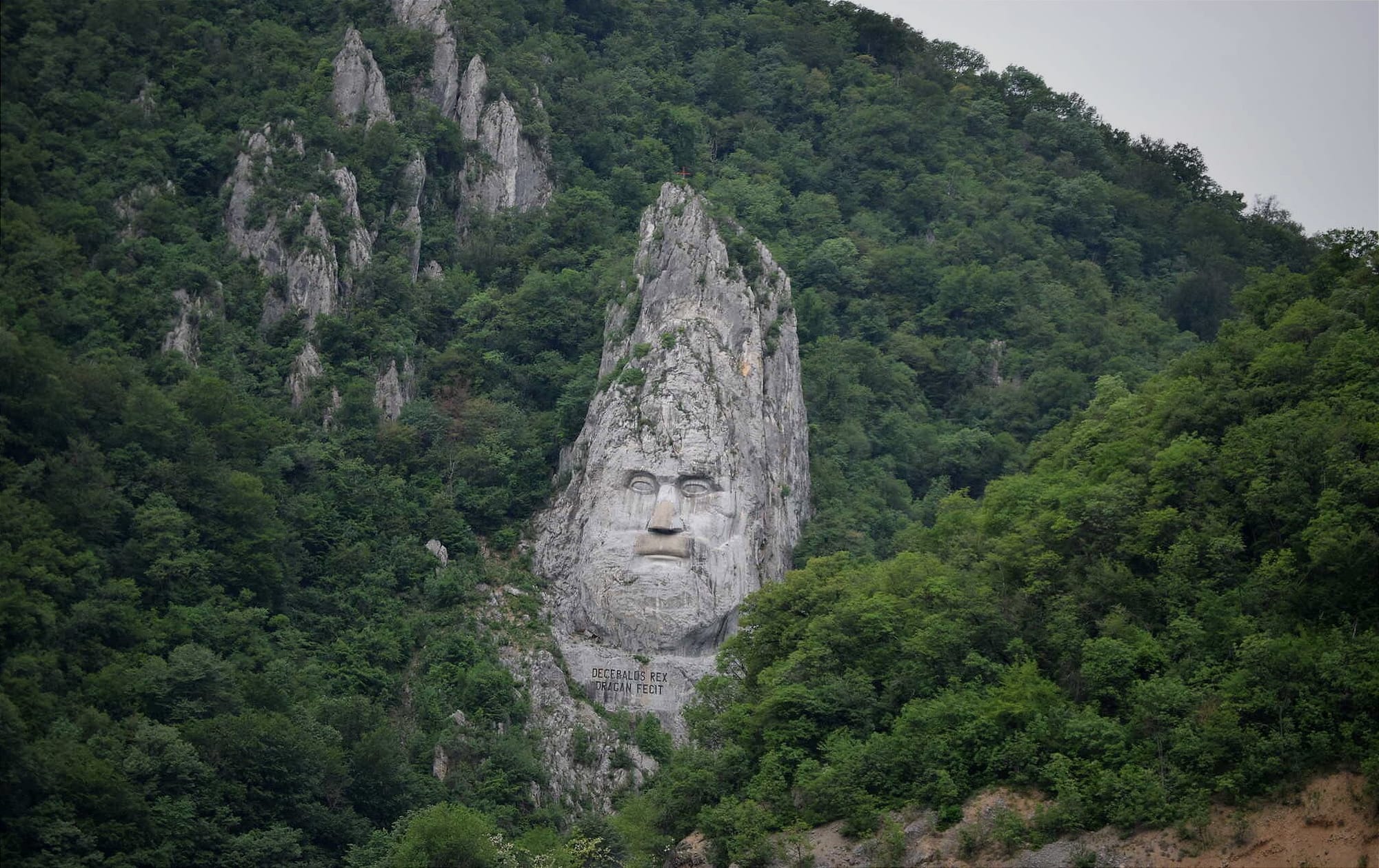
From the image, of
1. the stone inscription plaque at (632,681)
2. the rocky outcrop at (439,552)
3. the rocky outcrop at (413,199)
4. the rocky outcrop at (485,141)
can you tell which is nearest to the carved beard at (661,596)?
the stone inscription plaque at (632,681)

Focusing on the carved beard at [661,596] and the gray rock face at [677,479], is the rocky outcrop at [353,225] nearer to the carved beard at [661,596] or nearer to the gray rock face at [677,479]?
the gray rock face at [677,479]

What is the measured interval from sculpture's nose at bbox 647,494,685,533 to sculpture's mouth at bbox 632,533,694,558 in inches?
12.1

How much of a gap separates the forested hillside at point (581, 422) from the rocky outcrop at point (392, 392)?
29 centimetres

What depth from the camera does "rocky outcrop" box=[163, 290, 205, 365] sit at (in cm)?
8025

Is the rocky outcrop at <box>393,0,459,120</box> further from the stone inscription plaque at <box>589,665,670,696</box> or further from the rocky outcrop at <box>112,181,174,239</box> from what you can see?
the stone inscription plaque at <box>589,665,670,696</box>

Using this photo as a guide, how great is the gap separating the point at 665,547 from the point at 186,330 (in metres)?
19.9

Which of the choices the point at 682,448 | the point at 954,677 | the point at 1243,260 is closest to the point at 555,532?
the point at 682,448

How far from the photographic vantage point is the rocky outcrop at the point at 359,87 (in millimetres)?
92125

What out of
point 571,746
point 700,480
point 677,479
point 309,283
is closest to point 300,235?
point 309,283

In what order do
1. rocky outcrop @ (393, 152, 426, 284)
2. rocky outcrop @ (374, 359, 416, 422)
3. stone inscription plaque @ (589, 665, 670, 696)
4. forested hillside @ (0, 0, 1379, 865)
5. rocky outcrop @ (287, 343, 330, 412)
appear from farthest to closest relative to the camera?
1. rocky outcrop @ (393, 152, 426, 284)
2. rocky outcrop @ (374, 359, 416, 422)
3. rocky outcrop @ (287, 343, 330, 412)
4. stone inscription plaque @ (589, 665, 670, 696)
5. forested hillside @ (0, 0, 1379, 865)

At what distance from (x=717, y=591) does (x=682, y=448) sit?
5525mm

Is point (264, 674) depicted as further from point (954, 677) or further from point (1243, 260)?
point (1243, 260)

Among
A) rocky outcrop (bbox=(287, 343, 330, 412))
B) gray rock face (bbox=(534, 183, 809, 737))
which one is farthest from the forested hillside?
gray rock face (bbox=(534, 183, 809, 737))

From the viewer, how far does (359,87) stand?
9250 centimetres
